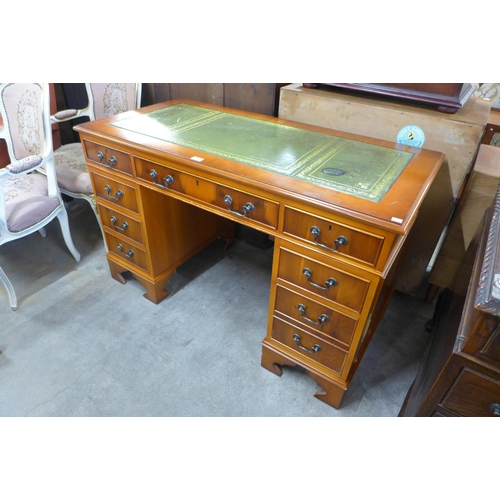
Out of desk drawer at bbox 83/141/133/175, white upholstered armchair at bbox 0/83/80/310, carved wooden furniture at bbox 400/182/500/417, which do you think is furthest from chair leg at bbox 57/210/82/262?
carved wooden furniture at bbox 400/182/500/417

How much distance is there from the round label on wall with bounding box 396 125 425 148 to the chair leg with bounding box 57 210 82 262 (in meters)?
1.70

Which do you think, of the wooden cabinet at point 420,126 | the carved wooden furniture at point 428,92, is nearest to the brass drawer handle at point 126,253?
the wooden cabinet at point 420,126

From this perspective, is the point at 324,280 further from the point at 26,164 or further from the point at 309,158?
the point at 26,164

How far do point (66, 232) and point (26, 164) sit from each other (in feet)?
1.58

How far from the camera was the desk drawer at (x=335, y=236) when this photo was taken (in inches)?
37.2

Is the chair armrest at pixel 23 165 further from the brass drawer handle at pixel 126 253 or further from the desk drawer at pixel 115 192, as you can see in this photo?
the brass drawer handle at pixel 126 253

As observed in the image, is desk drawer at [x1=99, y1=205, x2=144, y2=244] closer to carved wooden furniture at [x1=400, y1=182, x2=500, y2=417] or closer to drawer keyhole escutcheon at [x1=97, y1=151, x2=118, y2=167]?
drawer keyhole escutcheon at [x1=97, y1=151, x2=118, y2=167]

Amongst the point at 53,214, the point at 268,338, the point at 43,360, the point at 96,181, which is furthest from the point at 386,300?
the point at 53,214

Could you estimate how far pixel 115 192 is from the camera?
1.54 m

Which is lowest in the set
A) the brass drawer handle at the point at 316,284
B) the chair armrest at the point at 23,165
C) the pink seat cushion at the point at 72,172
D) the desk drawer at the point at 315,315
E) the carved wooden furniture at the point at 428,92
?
the desk drawer at the point at 315,315

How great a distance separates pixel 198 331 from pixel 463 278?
44.4 inches

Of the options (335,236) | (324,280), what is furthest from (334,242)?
(324,280)

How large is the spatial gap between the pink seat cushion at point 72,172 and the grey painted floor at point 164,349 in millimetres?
441

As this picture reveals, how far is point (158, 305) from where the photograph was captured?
181 centimetres
